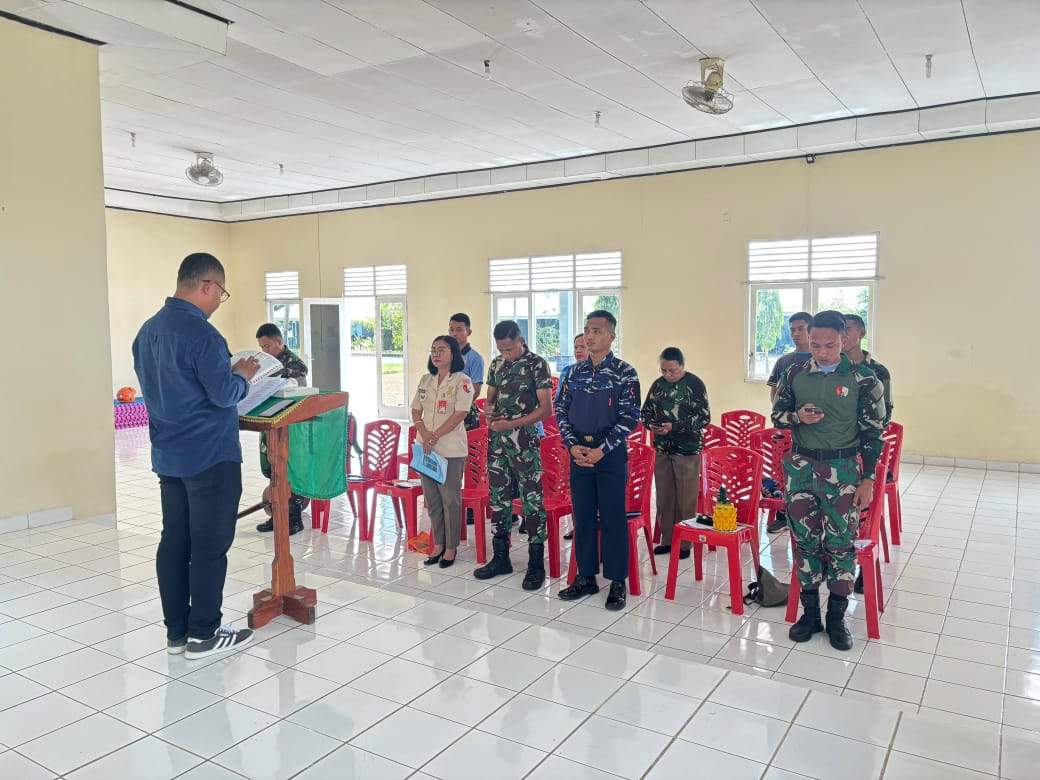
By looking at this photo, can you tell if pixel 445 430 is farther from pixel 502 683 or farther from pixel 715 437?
pixel 715 437

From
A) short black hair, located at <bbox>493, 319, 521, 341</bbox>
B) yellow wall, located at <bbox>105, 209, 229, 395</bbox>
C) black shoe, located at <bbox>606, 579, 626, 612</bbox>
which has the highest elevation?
yellow wall, located at <bbox>105, 209, 229, 395</bbox>

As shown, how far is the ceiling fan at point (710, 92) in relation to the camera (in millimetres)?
5934

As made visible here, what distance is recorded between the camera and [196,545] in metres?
3.22

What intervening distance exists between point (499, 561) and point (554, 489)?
0.57 m

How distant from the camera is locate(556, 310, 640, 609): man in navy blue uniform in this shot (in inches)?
163

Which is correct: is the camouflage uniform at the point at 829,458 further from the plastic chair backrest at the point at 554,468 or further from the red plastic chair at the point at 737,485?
the plastic chair backrest at the point at 554,468

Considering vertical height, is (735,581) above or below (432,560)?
above

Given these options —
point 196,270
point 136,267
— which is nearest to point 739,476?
point 196,270

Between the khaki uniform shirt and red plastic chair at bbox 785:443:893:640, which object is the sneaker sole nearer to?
the khaki uniform shirt

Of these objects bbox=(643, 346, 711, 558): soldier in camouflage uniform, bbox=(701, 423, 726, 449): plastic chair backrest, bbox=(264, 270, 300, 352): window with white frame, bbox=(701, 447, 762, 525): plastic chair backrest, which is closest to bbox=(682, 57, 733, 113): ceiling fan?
bbox=(643, 346, 711, 558): soldier in camouflage uniform

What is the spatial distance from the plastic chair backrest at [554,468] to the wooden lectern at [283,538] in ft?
5.24

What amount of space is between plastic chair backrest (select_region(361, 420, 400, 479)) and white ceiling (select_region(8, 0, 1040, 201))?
2.84 m

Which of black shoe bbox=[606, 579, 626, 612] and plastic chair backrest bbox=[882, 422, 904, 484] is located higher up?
plastic chair backrest bbox=[882, 422, 904, 484]

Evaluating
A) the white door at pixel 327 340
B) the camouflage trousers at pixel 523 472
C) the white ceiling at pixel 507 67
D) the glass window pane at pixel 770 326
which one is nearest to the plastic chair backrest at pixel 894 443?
the camouflage trousers at pixel 523 472
